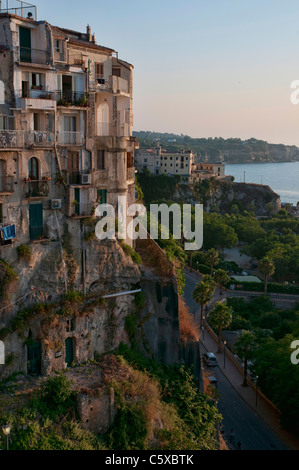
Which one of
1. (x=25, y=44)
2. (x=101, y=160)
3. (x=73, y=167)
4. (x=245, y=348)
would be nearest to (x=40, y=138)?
(x=73, y=167)

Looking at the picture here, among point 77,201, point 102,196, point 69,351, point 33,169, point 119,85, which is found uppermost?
point 119,85

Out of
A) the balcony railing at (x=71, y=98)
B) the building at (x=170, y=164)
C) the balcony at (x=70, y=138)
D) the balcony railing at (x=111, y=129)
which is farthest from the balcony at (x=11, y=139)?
the building at (x=170, y=164)

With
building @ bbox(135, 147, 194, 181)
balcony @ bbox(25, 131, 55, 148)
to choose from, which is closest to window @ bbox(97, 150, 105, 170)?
balcony @ bbox(25, 131, 55, 148)

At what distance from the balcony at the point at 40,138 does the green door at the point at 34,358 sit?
10.3 metres

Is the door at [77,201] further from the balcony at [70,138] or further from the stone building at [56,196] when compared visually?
the balcony at [70,138]

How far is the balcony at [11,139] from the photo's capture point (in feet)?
84.0

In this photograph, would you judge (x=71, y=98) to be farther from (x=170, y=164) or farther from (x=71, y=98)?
(x=170, y=164)

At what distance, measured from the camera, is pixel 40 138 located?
27219 mm

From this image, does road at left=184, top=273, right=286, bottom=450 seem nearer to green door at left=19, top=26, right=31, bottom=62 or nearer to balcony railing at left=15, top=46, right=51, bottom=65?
balcony railing at left=15, top=46, right=51, bottom=65

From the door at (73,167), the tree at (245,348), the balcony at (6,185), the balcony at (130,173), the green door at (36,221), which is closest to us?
the balcony at (6,185)

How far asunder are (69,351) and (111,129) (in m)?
13.1

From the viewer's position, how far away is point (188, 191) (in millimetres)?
119438
